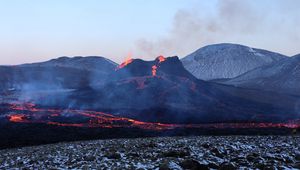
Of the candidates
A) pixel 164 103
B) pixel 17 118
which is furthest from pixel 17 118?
pixel 164 103

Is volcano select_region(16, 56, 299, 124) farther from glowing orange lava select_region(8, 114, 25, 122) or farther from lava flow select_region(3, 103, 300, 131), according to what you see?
glowing orange lava select_region(8, 114, 25, 122)

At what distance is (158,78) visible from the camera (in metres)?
140

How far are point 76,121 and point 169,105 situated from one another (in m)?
39.0

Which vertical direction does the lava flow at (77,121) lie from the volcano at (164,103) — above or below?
below

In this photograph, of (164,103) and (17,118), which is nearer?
(17,118)

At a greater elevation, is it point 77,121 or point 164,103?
point 164,103

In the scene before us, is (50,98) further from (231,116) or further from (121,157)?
(121,157)

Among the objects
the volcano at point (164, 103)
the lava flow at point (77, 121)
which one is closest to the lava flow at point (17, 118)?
the lava flow at point (77, 121)

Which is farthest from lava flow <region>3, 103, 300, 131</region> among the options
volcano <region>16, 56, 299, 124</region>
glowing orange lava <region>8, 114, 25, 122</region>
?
volcano <region>16, 56, 299, 124</region>

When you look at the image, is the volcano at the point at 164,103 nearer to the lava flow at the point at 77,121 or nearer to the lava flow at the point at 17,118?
the lava flow at the point at 77,121

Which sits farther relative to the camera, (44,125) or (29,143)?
(44,125)

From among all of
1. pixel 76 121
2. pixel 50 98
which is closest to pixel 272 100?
pixel 50 98

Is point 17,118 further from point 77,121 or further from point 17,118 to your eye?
point 77,121

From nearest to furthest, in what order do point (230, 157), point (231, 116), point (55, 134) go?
point (230, 157) < point (55, 134) < point (231, 116)
